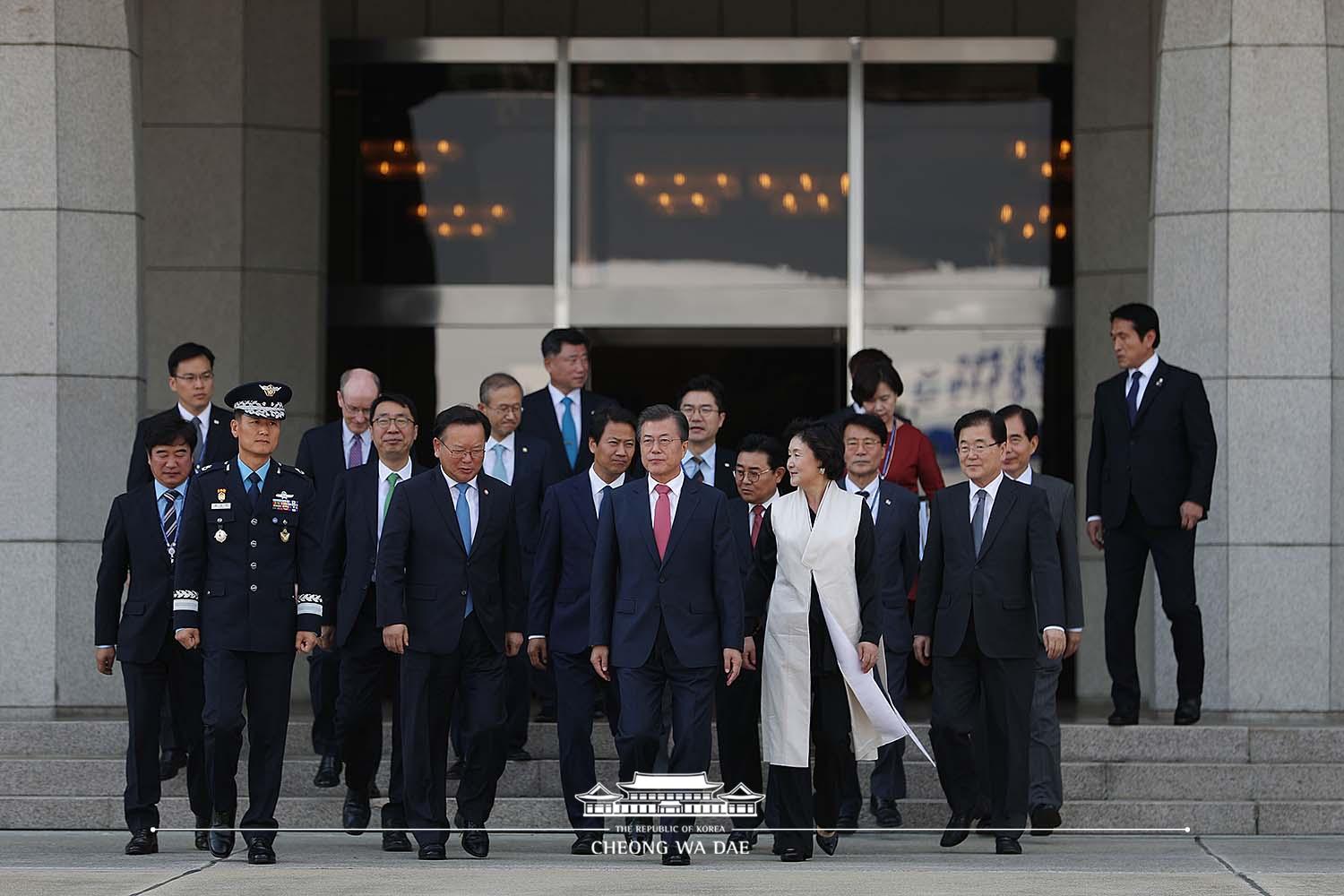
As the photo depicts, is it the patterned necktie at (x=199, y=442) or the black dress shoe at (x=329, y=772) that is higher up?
the patterned necktie at (x=199, y=442)

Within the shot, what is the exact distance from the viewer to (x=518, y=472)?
9.92m

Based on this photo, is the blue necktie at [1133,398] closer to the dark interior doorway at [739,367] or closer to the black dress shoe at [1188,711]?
the black dress shoe at [1188,711]

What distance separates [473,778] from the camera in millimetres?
8570

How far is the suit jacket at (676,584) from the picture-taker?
8.47 meters

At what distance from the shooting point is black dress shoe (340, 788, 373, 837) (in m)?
9.15

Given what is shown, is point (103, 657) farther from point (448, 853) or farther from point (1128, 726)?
point (1128, 726)

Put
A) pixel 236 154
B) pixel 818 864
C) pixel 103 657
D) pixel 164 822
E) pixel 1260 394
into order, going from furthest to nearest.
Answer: pixel 236 154
pixel 1260 394
pixel 164 822
pixel 103 657
pixel 818 864

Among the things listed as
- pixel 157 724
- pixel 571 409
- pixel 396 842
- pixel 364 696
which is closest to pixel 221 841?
pixel 157 724

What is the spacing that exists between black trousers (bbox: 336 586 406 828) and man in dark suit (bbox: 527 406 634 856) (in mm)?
689

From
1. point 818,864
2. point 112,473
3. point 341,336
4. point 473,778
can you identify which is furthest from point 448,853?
point 341,336

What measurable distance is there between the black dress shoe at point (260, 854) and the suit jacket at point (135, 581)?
100 centimetres

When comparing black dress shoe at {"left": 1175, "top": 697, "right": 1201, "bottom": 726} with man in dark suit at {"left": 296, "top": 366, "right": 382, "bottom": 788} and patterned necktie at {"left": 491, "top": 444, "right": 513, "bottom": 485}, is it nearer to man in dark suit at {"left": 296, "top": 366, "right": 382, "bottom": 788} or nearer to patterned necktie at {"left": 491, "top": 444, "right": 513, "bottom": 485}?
patterned necktie at {"left": 491, "top": 444, "right": 513, "bottom": 485}

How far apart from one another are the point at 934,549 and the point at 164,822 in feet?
12.1

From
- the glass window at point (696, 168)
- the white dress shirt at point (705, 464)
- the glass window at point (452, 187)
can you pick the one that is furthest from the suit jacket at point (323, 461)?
the glass window at point (696, 168)
